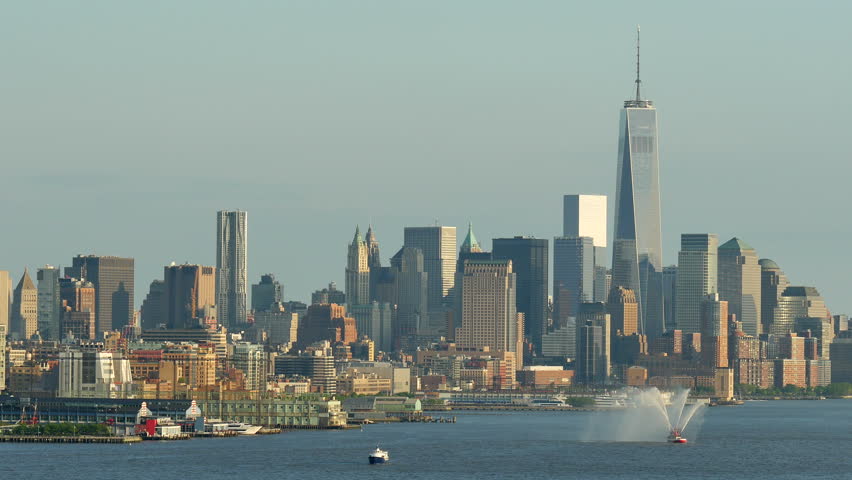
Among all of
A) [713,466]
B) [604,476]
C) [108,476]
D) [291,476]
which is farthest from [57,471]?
[713,466]

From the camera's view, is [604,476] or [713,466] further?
[713,466]

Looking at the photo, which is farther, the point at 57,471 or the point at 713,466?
the point at 713,466

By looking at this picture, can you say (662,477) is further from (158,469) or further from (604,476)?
(158,469)

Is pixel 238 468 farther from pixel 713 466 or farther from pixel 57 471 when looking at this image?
pixel 713 466

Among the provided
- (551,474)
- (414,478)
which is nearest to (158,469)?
(414,478)

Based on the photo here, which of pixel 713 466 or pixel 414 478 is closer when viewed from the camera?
pixel 414 478

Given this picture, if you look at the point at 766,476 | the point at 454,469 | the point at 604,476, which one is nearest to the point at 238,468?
the point at 454,469

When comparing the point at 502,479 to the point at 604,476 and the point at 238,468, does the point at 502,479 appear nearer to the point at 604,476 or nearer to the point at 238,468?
the point at 604,476

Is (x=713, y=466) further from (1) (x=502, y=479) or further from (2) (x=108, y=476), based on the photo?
(2) (x=108, y=476)
